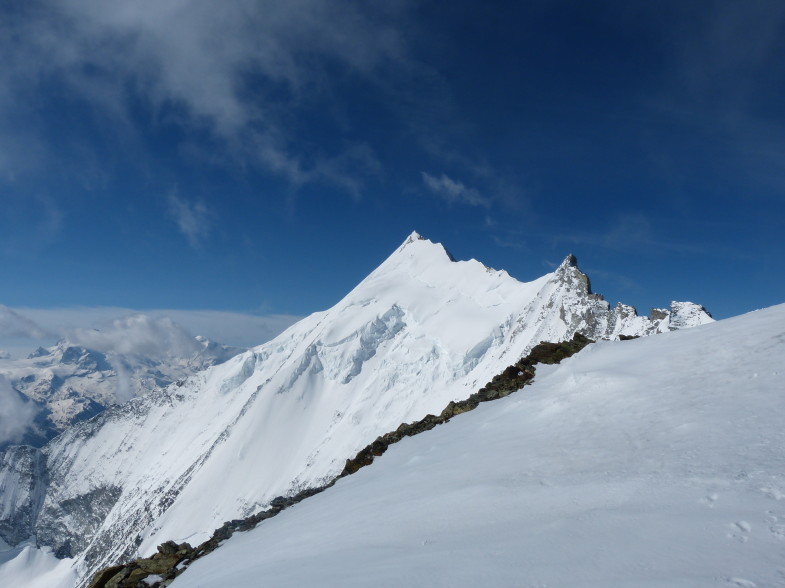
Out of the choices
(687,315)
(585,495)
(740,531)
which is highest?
(687,315)

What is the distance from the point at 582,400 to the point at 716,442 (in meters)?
4.92

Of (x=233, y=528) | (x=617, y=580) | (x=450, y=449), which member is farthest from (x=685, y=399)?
(x=233, y=528)

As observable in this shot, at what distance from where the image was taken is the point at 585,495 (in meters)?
9.29

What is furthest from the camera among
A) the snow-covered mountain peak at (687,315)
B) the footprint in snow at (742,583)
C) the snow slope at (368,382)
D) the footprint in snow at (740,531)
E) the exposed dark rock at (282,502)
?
the snow slope at (368,382)

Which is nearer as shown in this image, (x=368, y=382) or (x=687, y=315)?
(x=687, y=315)

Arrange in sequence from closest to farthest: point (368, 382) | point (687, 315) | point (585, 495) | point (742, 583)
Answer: point (742, 583) → point (585, 495) → point (687, 315) → point (368, 382)

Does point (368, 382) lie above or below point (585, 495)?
above

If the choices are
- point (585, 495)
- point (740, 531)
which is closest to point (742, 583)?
point (740, 531)

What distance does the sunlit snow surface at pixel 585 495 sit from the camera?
6.88 meters

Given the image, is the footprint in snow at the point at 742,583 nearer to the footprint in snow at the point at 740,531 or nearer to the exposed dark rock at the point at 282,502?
the footprint in snow at the point at 740,531

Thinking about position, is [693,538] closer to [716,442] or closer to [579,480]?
[579,480]

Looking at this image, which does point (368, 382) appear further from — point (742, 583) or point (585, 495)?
point (742, 583)

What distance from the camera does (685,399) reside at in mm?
12953

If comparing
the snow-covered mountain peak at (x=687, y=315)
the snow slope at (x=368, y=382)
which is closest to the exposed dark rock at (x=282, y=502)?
the snow-covered mountain peak at (x=687, y=315)
